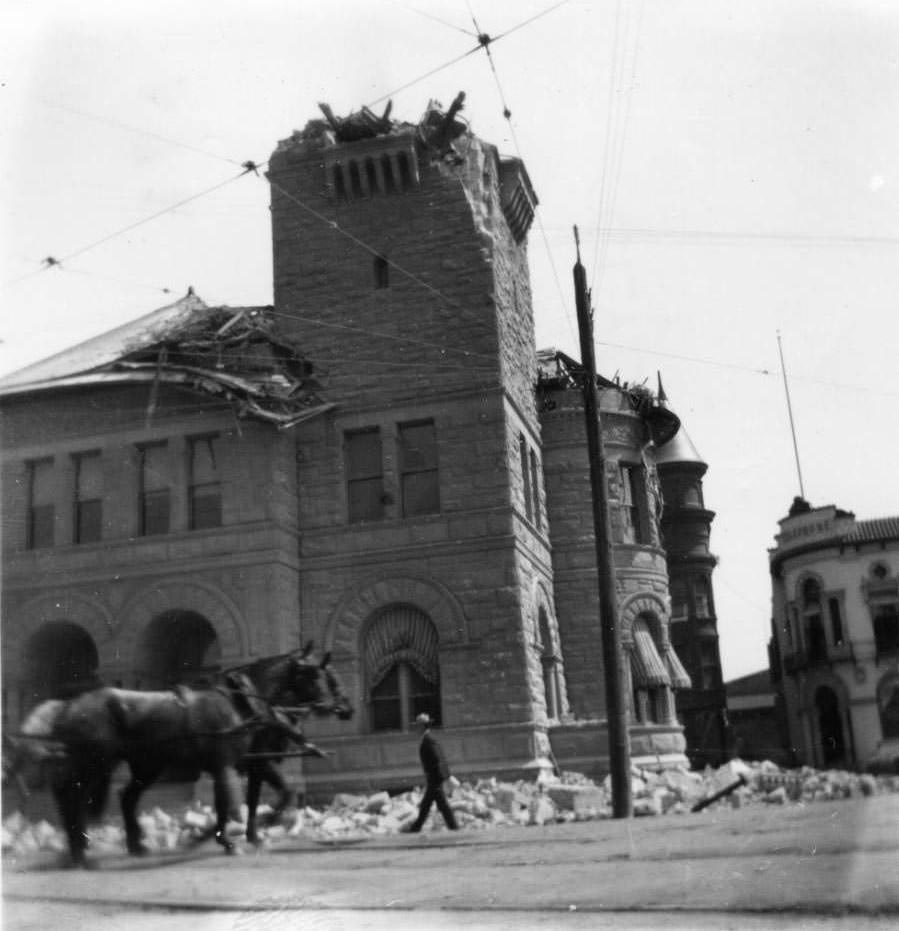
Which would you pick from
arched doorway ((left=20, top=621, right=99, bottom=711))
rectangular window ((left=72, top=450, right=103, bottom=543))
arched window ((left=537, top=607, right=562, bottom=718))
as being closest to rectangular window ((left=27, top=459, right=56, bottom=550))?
rectangular window ((left=72, top=450, right=103, bottom=543))

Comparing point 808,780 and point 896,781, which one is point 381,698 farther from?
point 896,781

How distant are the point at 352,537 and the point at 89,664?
15.7 ft

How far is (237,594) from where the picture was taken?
49.5 feet

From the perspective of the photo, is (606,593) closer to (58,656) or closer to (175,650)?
(175,650)

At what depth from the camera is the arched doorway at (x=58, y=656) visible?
11766mm

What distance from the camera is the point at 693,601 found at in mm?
19859

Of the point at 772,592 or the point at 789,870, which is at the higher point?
Result: the point at 772,592

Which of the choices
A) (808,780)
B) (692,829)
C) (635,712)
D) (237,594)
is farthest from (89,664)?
(635,712)

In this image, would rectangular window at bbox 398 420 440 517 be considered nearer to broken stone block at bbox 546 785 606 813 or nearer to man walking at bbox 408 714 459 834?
man walking at bbox 408 714 459 834

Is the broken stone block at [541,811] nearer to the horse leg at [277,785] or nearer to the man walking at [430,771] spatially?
the man walking at [430,771]

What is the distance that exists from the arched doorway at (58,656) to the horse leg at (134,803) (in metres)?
3.18

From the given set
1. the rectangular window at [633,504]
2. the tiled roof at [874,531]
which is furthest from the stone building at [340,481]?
the tiled roof at [874,531]

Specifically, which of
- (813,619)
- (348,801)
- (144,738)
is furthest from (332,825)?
(813,619)

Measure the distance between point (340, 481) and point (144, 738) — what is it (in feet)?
26.3
